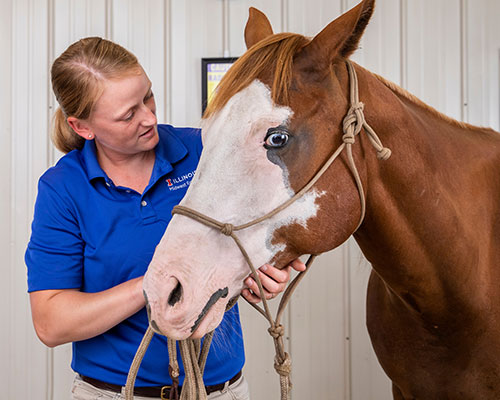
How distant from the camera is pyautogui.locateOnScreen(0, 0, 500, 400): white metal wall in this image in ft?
5.96

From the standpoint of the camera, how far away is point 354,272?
6.09ft

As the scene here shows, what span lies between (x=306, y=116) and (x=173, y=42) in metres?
1.22

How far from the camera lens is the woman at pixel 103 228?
39.1 inches

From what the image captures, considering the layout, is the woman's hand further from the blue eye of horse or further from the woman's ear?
the woman's ear

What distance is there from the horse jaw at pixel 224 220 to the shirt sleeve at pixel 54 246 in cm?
34

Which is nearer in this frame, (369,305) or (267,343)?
(369,305)

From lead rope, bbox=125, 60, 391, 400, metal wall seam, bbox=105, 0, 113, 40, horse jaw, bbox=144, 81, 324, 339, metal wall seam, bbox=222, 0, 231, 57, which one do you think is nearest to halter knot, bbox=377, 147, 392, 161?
lead rope, bbox=125, 60, 391, 400

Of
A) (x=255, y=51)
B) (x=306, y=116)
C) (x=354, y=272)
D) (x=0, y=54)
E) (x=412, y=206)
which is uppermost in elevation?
(x=0, y=54)

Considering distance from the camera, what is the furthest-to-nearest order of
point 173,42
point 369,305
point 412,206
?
point 173,42, point 369,305, point 412,206

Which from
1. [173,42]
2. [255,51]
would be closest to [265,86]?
[255,51]

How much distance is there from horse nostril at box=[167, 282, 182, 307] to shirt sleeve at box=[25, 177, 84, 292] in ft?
1.21

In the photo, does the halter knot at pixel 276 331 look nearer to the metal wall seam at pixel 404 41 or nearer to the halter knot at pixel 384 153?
the halter knot at pixel 384 153

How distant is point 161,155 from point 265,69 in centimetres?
40

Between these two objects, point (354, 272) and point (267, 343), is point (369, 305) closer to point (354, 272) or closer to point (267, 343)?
point (354, 272)
